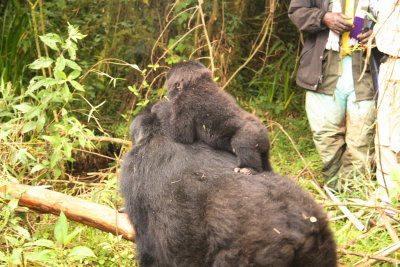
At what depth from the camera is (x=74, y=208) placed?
342 centimetres

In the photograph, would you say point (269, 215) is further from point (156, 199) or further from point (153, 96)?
point (153, 96)

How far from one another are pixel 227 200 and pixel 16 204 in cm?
155

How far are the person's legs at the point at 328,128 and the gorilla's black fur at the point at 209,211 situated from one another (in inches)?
90.8

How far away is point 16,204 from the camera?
3.49 m

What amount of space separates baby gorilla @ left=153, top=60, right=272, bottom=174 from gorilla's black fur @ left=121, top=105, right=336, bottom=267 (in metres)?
0.07

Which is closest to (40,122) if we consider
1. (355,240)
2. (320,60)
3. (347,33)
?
(355,240)

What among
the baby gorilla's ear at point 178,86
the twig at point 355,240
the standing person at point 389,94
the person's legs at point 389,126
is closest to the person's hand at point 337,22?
the standing person at point 389,94

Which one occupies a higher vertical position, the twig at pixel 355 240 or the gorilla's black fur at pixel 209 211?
the gorilla's black fur at pixel 209 211

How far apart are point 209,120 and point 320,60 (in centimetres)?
221

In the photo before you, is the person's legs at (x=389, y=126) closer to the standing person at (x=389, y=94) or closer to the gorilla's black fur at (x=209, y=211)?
the standing person at (x=389, y=94)

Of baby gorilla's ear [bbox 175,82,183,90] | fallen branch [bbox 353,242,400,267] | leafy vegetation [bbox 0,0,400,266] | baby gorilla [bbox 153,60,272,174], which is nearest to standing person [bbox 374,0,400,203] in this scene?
leafy vegetation [bbox 0,0,400,266]

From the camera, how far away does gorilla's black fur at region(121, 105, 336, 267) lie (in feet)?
8.21

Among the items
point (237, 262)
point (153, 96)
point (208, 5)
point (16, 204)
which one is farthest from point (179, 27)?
point (237, 262)

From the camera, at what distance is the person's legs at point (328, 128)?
5.03m
